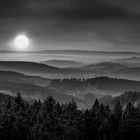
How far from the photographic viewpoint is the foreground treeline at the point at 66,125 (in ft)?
404

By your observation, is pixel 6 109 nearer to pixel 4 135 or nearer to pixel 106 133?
pixel 4 135

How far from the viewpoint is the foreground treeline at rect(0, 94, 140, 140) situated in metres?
123

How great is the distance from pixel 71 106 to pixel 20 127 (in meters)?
25.1

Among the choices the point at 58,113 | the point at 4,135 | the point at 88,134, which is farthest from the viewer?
the point at 58,113

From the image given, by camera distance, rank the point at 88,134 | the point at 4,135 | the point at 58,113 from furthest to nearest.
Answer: the point at 58,113, the point at 88,134, the point at 4,135

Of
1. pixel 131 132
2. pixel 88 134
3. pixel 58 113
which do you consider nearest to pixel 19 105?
pixel 58 113

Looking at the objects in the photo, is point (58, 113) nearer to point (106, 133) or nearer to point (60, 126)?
point (60, 126)

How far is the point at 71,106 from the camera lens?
140 metres

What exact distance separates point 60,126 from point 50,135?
19.4 ft

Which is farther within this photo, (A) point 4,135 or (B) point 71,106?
(B) point 71,106

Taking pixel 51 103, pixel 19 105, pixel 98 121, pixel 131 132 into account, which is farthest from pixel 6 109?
pixel 131 132

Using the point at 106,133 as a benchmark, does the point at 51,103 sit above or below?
above

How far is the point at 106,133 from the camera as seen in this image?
125062mm

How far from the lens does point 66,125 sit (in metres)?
127
